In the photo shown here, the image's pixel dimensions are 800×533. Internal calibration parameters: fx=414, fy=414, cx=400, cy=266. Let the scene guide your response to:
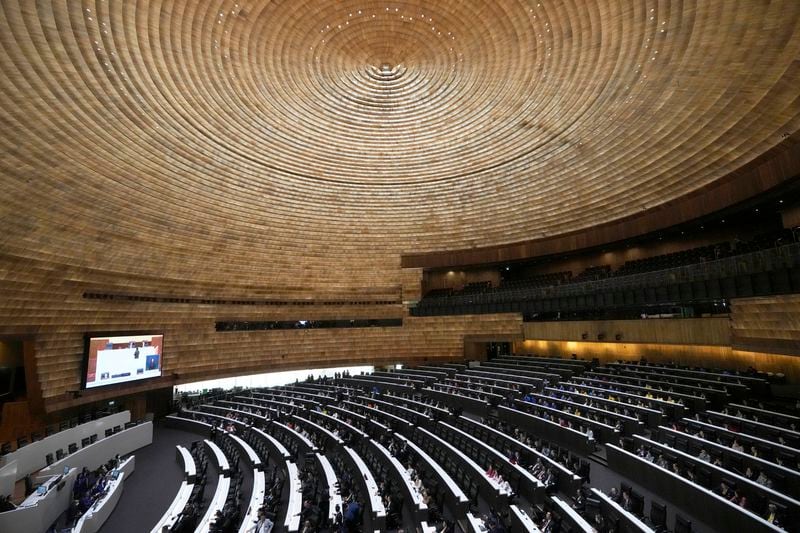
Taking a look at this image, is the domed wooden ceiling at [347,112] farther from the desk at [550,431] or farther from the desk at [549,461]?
the desk at [549,461]

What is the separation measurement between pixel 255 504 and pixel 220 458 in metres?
4.50

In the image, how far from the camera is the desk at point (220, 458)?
11695 millimetres

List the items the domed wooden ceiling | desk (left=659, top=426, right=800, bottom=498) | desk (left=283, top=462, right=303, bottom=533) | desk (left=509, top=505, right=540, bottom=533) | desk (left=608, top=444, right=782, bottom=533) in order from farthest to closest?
the domed wooden ceiling
desk (left=283, top=462, right=303, bottom=533)
desk (left=659, top=426, right=800, bottom=498)
desk (left=509, top=505, right=540, bottom=533)
desk (left=608, top=444, right=782, bottom=533)

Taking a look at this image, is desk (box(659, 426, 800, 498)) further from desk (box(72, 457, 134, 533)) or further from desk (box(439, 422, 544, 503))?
desk (box(72, 457, 134, 533))

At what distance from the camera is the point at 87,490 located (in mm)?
11539

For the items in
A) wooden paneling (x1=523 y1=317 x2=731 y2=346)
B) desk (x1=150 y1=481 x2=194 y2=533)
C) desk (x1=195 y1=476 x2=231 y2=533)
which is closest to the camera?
desk (x1=195 y1=476 x2=231 y2=533)

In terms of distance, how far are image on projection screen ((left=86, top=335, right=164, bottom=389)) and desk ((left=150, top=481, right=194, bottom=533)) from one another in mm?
9294

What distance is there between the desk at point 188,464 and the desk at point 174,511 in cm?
24

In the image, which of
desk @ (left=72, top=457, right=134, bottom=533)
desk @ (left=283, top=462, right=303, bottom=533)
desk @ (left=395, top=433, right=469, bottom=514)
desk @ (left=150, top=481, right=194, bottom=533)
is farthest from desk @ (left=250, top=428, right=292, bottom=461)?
desk @ (left=395, top=433, right=469, bottom=514)

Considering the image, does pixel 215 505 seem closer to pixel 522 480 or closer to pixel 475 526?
pixel 475 526

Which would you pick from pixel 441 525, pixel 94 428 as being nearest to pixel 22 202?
pixel 94 428

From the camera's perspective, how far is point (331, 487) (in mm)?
9703

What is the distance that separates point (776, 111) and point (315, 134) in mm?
15955

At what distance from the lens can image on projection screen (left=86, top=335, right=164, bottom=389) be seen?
56.8 feet
